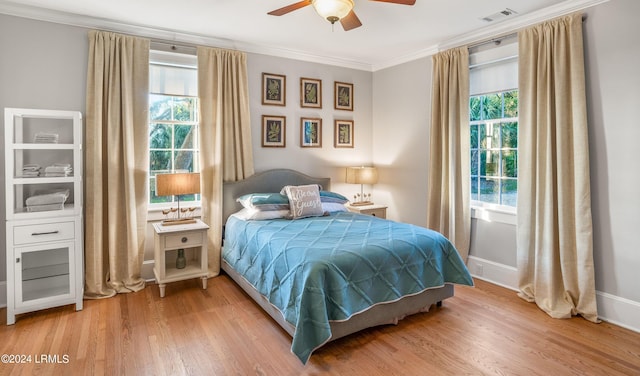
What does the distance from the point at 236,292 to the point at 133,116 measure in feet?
6.77

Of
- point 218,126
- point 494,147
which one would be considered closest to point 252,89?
point 218,126

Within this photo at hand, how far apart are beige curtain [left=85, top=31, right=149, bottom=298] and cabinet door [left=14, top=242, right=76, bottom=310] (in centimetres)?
33

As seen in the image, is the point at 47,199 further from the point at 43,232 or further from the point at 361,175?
the point at 361,175

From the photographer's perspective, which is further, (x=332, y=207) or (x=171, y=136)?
(x=332, y=207)

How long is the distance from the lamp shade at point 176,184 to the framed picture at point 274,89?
139cm

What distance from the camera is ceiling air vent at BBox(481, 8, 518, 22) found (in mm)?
3309

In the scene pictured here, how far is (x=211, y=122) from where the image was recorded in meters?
4.07

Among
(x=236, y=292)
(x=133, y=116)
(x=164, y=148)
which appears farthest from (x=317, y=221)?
(x=133, y=116)

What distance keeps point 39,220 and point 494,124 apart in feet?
14.5

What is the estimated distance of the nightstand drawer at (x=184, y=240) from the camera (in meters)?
3.53

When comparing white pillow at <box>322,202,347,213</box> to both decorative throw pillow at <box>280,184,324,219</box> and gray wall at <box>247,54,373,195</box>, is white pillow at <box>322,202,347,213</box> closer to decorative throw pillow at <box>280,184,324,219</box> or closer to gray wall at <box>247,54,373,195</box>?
decorative throw pillow at <box>280,184,324,219</box>

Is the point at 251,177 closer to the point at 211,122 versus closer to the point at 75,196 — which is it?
the point at 211,122

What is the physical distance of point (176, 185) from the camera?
3.61 metres

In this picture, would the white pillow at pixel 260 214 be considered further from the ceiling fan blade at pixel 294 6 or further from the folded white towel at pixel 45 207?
the ceiling fan blade at pixel 294 6
